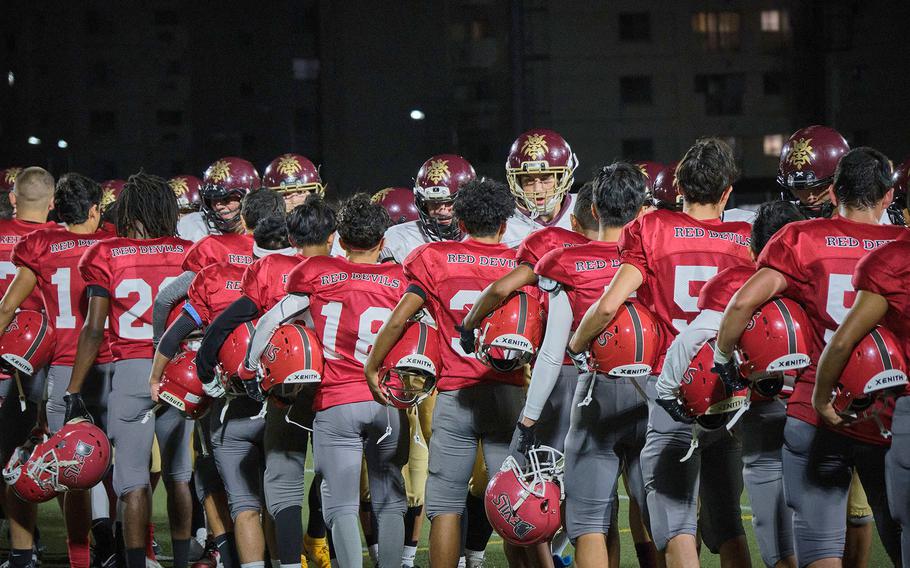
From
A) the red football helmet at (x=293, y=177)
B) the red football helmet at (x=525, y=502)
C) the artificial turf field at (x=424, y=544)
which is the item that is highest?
the red football helmet at (x=293, y=177)

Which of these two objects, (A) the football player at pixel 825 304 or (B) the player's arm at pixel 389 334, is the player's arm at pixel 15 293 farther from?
(A) the football player at pixel 825 304

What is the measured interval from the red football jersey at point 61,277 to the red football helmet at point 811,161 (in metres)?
3.03

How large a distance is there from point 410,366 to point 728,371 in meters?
1.10

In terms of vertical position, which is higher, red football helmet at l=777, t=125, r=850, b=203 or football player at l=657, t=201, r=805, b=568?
red football helmet at l=777, t=125, r=850, b=203

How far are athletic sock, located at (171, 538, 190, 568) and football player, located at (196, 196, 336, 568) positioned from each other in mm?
680

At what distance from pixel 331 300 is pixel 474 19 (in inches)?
1018

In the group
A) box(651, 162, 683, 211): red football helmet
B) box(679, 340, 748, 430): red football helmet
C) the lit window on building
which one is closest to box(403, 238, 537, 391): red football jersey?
box(679, 340, 748, 430): red football helmet

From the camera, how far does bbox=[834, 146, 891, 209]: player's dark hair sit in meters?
3.12

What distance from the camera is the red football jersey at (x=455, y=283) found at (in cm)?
381

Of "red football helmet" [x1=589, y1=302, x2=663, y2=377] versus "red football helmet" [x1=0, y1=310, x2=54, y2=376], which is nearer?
"red football helmet" [x1=589, y1=302, x2=663, y2=377]

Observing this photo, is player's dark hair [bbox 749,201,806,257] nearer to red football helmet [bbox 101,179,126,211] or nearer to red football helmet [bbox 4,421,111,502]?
red football helmet [bbox 4,421,111,502]

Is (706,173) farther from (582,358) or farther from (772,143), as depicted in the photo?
(772,143)

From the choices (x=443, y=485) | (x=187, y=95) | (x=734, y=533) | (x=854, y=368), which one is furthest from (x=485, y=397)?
(x=187, y=95)

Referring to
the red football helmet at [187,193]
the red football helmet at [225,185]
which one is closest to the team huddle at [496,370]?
the red football helmet at [225,185]
